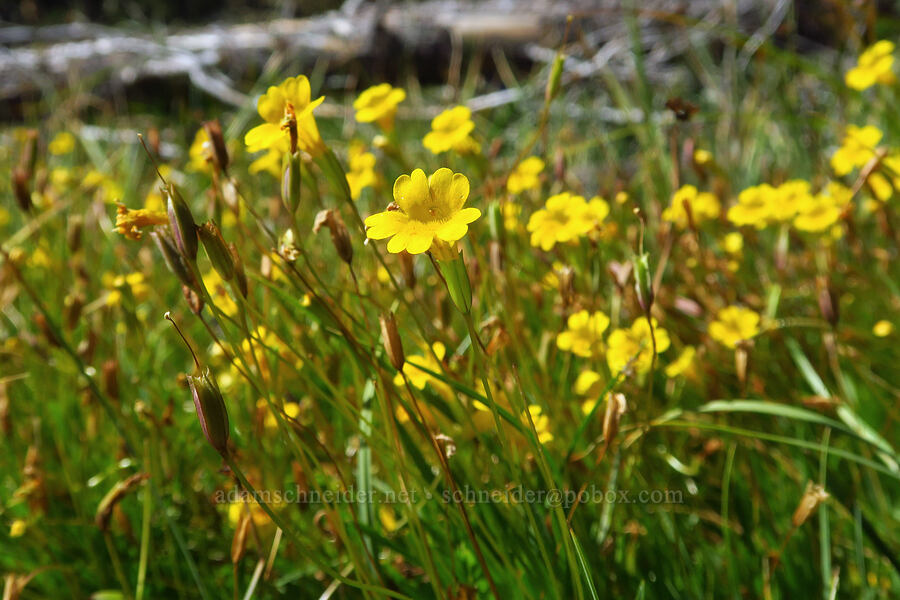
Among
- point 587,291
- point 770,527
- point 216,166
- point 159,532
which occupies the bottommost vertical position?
point 159,532

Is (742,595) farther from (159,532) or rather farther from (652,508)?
(159,532)

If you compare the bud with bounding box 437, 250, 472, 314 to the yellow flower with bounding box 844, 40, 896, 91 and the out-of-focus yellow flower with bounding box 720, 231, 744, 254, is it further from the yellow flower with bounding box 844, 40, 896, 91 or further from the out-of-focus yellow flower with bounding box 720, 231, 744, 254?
the yellow flower with bounding box 844, 40, 896, 91

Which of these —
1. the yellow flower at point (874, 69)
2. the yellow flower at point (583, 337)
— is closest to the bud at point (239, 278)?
the yellow flower at point (583, 337)

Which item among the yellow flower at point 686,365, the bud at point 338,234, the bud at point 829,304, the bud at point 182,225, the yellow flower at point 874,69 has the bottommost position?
the yellow flower at point 686,365

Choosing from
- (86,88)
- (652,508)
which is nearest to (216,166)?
(652,508)

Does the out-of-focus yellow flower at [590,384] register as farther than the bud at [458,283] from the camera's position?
Yes

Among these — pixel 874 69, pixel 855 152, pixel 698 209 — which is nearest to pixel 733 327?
pixel 698 209

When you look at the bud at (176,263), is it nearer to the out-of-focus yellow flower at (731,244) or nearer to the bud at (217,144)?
the bud at (217,144)

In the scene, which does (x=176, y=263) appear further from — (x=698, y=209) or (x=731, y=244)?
(x=731, y=244)
